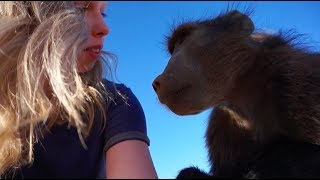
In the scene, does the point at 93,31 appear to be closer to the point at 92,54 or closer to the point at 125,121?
the point at 92,54

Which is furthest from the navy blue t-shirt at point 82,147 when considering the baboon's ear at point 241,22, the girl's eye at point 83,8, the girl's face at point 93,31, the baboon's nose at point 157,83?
the baboon's ear at point 241,22

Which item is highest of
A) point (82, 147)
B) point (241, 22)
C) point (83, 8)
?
point (83, 8)

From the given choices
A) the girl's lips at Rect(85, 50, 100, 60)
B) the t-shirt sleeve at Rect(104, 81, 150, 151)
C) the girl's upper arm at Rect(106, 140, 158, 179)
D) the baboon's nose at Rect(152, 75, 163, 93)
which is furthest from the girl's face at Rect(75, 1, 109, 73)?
the baboon's nose at Rect(152, 75, 163, 93)

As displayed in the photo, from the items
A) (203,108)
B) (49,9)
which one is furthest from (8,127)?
(203,108)

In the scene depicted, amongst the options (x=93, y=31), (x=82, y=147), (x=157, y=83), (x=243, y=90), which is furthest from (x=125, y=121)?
(x=243, y=90)

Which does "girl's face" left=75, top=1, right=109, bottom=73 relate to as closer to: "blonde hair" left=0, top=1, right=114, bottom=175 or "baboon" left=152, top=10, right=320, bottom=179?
"blonde hair" left=0, top=1, right=114, bottom=175

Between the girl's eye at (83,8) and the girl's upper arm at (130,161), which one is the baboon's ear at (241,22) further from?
the girl's upper arm at (130,161)

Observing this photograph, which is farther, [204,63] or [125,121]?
[204,63]
